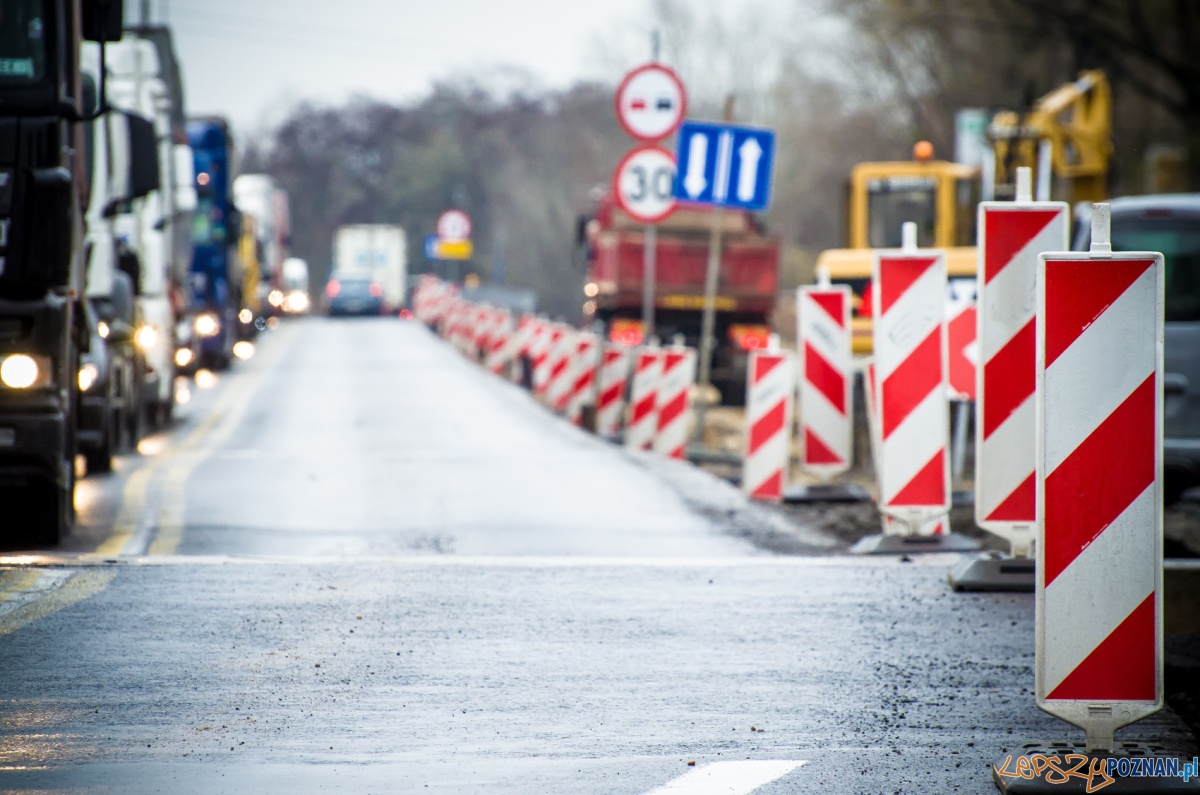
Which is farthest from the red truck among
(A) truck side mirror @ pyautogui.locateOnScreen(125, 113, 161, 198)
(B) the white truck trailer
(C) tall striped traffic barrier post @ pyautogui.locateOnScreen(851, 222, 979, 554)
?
(B) the white truck trailer

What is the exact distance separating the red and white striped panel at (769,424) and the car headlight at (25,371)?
5421 millimetres

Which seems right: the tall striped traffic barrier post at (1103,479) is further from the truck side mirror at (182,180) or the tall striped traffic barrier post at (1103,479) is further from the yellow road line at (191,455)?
the truck side mirror at (182,180)

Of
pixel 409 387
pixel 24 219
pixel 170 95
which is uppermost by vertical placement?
pixel 170 95

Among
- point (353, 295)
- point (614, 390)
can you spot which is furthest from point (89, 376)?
point (353, 295)

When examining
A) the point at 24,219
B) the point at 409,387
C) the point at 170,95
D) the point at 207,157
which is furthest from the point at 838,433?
the point at 207,157

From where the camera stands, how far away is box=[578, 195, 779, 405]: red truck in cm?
2923

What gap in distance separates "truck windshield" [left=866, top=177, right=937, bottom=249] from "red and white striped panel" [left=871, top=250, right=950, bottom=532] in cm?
1405

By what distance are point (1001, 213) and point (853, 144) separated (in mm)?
46402

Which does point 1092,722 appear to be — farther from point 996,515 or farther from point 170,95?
point 170,95

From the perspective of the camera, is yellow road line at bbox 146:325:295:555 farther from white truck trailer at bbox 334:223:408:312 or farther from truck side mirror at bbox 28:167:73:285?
white truck trailer at bbox 334:223:408:312

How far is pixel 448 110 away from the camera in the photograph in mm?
98750

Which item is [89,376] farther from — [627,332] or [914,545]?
[627,332]

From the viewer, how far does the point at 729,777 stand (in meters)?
4.86

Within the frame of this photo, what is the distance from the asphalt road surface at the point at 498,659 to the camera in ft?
16.3
